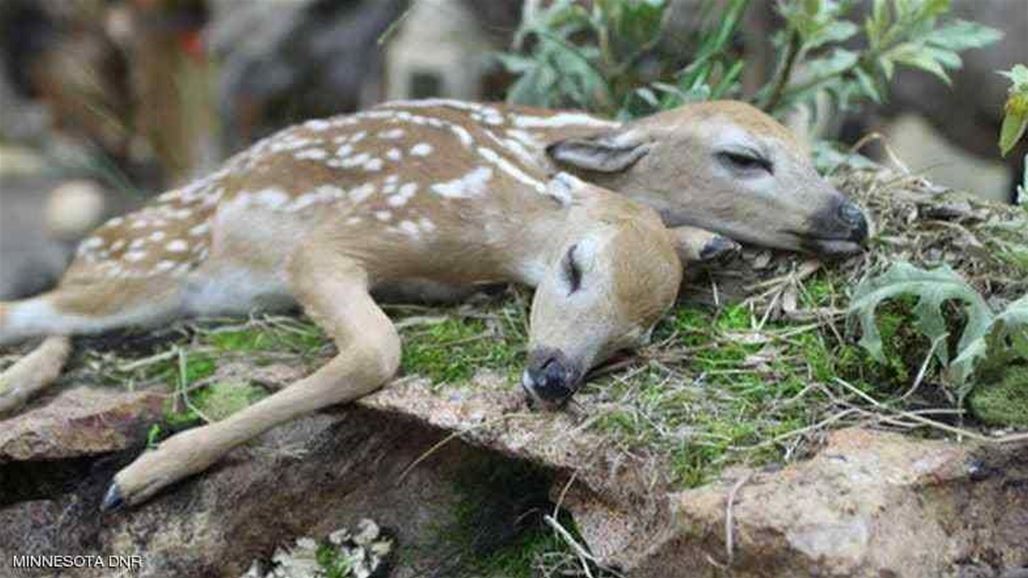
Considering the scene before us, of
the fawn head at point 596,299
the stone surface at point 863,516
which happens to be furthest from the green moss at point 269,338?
the stone surface at point 863,516

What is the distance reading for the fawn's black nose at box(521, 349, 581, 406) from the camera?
321cm

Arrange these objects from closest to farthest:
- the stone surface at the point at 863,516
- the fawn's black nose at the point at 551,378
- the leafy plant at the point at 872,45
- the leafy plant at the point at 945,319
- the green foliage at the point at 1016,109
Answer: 1. the stone surface at the point at 863,516
2. the leafy plant at the point at 945,319
3. the green foliage at the point at 1016,109
4. the fawn's black nose at the point at 551,378
5. the leafy plant at the point at 872,45

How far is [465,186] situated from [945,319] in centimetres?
123

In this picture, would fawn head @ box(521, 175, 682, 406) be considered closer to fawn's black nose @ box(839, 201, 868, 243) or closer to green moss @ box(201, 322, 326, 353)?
fawn's black nose @ box(839, 201, 868, 243)

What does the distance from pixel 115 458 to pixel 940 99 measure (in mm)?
5551

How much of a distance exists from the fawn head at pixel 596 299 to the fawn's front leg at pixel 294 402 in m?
0.36

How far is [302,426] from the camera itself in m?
3.41

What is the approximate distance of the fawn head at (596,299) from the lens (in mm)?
3246

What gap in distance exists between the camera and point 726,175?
12.3ft

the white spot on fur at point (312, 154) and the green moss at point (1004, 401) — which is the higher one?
Result: the white spot on fur at point (312, 154)

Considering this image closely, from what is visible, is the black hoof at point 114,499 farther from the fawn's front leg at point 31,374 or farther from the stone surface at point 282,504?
the fawn's front leg at point 31,374

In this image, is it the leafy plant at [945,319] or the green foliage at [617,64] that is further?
the green foliage at [617,64]

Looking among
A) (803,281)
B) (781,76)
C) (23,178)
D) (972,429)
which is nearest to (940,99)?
(781,76)

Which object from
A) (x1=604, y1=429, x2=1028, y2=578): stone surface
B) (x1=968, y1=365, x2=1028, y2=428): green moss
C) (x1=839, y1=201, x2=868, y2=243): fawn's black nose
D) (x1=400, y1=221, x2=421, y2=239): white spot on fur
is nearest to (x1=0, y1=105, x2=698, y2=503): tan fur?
(x1=400, y1=221, x2=421, y2=239): white spot on fur
